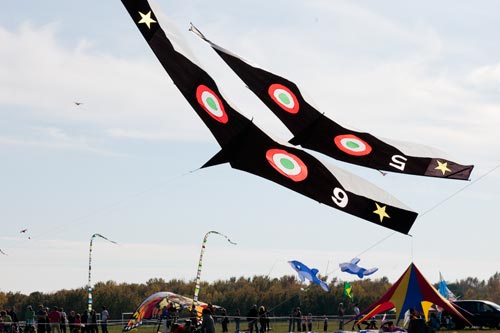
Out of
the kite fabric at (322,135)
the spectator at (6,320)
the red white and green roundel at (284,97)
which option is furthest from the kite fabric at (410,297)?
the spectator at (6,320)

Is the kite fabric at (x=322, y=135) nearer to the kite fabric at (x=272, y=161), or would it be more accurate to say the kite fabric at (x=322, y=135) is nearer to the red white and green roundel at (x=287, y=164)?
the kite fabric at (x=272, y=161)

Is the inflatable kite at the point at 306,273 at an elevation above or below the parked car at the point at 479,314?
above

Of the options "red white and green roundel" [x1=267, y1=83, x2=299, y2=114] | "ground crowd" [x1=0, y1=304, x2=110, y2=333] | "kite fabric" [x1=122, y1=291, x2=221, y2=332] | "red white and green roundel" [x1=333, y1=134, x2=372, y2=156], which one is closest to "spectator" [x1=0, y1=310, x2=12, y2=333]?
"ground crowd" [x1=0, y1=304, x2=110, y2=333]

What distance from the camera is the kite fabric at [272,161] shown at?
78.2 feet

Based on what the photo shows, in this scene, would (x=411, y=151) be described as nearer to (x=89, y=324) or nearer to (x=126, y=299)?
(x=89, y=324)

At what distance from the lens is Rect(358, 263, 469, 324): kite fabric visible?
34.7 m

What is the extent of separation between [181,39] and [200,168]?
376 cm

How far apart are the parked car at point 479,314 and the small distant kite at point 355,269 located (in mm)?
5818

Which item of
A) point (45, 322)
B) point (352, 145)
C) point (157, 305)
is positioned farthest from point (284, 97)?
point (157, 305)

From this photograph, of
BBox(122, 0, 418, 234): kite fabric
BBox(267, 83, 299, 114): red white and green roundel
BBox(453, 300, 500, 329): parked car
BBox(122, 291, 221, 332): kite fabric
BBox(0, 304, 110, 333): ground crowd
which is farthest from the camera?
BBox(453, 300, 500, 329): parked car

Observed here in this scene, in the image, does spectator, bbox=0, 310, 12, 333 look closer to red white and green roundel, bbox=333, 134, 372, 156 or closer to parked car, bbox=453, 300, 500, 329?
red white and green roundel, bbox=333, 134, 372, 156

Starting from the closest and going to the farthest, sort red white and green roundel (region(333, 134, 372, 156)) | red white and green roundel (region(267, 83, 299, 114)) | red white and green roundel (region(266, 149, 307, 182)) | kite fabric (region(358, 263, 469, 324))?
1. red white and green roundel (region(266, 149, 307, 182))
2. red white and green roundel (region(333, 134, 372, 156))
3. red white and green roundel (region(267, 83, 299, 114))
4. kite fabric (region(358, 263, 469, 324))

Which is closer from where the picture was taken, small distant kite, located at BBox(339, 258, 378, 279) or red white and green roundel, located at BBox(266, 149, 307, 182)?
red white and green roundel, located at BBox(266, 149, 307, 182)

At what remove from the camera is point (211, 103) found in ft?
82.2
